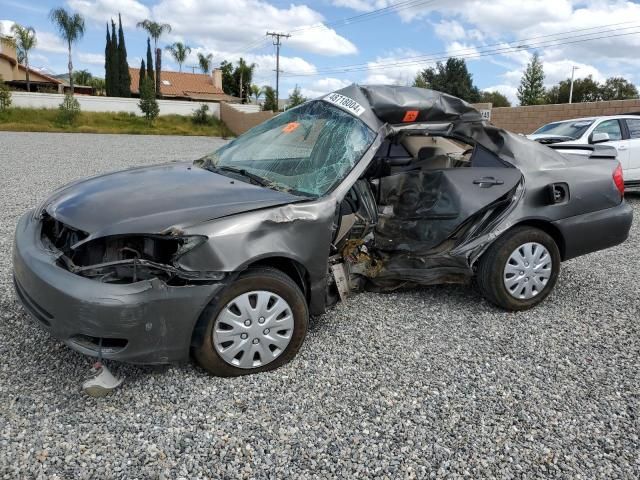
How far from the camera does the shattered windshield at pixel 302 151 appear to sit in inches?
136

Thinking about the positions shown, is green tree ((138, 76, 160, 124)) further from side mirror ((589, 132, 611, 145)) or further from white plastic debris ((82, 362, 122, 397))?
white plastic debris ((82, 362, 122, 397))

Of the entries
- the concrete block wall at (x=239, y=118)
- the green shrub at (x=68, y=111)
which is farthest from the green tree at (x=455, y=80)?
the green shrub at (x=68, y=111)

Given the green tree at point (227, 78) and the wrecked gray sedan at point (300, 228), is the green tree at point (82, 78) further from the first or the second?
the wrecked gray sedan at point (300, 228)

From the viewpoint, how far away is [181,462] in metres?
2.30

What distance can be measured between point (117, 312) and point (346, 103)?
222 cm

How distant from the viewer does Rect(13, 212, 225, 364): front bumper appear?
2.53 metres

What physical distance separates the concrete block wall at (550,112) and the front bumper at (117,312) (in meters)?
16.1

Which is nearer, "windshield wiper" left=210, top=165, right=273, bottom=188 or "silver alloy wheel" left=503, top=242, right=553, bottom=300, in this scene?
"windshield wiper" left=210, top=165, right=273, bottom=188

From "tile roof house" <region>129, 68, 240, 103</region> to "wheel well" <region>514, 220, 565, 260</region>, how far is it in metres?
57.2

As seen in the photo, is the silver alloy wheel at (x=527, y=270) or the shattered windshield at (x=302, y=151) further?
the silver alloy wheel at (x=527, y=270)

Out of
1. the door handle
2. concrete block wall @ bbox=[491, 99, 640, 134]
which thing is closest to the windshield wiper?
the door handle

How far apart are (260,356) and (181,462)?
81 centimetres

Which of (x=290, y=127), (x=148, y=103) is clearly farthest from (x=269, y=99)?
(x=290, y=127)

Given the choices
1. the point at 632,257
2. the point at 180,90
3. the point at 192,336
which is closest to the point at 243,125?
the point at 180,90
